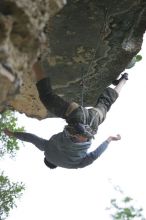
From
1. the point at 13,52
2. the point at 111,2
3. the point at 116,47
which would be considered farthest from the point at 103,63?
the point at 13,52

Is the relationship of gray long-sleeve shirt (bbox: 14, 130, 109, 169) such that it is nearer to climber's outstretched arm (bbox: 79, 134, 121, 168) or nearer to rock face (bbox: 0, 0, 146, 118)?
climber's outstretched arm (bbox: 79, 134, 121, 168)

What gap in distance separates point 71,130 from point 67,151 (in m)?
0.38

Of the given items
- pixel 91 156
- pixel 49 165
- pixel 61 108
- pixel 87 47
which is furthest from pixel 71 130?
pixel 87 47

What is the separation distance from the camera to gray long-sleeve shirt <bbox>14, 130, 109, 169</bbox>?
5762mm

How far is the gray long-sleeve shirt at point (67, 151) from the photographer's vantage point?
576cm

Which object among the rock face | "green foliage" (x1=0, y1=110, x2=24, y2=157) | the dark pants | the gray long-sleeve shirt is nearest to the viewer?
the dark pants

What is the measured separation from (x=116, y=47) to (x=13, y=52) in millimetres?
3907

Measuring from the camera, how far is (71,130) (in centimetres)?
559

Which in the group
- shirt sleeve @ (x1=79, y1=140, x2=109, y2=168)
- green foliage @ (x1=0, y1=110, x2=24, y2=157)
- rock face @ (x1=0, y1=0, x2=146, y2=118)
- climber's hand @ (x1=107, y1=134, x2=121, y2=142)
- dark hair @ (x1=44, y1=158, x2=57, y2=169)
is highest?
green foliage @ (x1=0, y1=110, x2=24, y2=157)

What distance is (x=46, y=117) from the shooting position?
771 centimetres

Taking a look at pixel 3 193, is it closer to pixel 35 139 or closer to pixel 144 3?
pixel 35 139

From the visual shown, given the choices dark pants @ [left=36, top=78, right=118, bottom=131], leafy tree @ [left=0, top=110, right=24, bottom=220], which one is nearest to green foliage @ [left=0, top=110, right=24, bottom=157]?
leafy tree @ [left=0, top=110, right=24, bottom=220]

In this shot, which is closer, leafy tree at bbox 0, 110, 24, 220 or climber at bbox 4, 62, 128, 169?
climber at bbox 4, 62, 128, 169

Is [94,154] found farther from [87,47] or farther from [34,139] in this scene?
[87,47]
